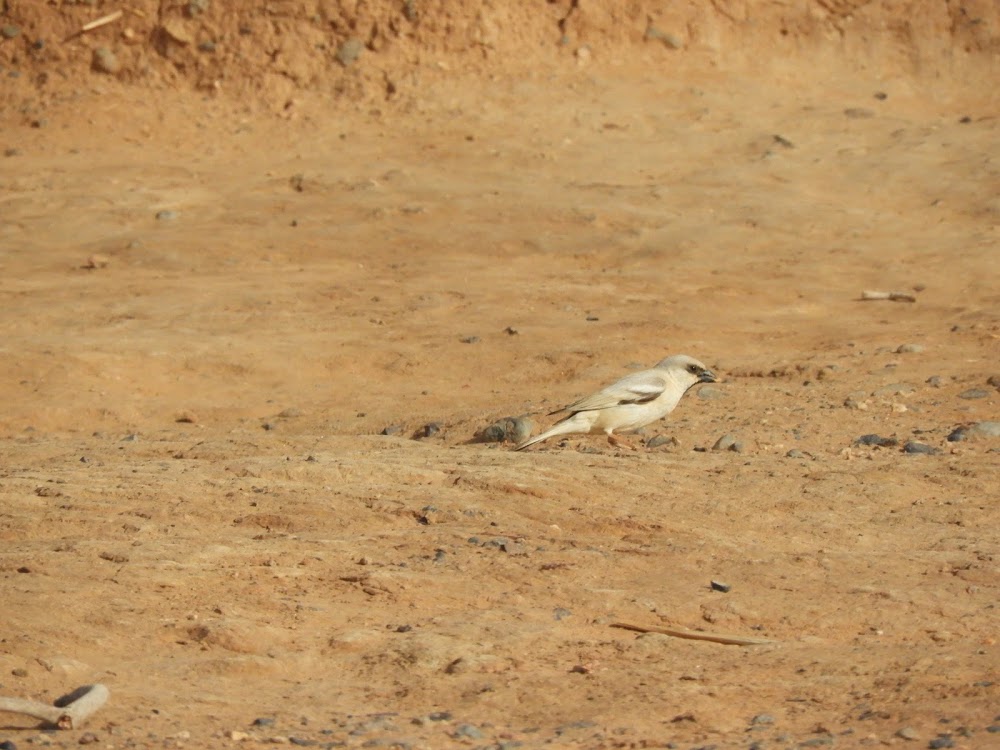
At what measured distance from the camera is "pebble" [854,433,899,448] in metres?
7.15

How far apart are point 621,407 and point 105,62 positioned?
9141mm

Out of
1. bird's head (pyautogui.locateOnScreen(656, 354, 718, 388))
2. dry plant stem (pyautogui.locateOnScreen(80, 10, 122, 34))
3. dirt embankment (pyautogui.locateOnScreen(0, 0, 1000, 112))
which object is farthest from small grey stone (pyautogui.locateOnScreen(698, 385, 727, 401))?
dry plant stem (pyautogui.locateOnScreen(80, 10, 122, 34))

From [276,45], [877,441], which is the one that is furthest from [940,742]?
[276,45]

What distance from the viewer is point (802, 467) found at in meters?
6.56

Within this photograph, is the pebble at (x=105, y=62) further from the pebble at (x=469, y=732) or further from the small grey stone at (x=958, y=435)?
the pebble at (x=469, y=732)

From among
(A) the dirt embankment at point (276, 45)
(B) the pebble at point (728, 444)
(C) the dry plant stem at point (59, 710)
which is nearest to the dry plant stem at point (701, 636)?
(C) the dry plant stem at point (59, 710)

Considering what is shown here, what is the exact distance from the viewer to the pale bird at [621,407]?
23.9 ft

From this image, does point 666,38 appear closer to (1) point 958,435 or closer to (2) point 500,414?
(2) point 500,414

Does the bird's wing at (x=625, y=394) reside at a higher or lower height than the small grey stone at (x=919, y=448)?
higher

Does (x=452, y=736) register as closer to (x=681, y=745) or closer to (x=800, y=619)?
(x=681, y=745)

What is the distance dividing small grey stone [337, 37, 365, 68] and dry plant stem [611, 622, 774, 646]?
35.2 ft

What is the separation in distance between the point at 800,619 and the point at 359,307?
587 centimetres

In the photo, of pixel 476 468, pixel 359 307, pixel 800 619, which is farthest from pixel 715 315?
pixel 800 619

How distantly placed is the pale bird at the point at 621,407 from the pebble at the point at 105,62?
29.0ft
